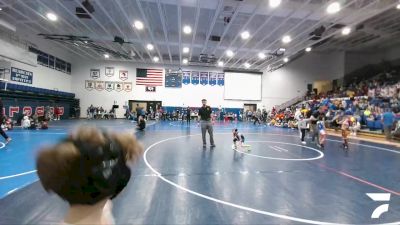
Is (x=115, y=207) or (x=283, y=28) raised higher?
(x=283, y=28)

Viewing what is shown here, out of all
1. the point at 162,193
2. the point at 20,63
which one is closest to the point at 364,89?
the point at 162,193

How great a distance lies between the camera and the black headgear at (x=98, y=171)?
81cm

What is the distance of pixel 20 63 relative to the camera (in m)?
19.3

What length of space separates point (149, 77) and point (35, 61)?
12.3 metres

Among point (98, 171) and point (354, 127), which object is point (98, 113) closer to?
point (354, 127)

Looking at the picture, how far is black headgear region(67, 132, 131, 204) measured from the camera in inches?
32.0

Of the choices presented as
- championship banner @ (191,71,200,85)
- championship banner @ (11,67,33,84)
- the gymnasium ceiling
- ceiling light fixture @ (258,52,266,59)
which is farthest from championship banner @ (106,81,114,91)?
ceiling light fixture @ (258,52,266,59)

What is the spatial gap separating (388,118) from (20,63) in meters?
23.7

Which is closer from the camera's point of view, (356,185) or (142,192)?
(142,192)

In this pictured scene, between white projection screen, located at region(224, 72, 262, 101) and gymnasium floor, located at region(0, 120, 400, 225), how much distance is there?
2358 centimetres

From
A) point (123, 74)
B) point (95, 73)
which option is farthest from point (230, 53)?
point (95, 73)

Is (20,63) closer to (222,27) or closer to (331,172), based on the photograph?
(222,27)

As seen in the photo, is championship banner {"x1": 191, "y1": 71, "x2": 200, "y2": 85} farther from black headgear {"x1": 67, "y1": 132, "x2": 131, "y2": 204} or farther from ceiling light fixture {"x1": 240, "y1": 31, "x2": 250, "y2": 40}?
black headgear {"x1": 67, "y1": 132, "x2": 131, "y2": 204}

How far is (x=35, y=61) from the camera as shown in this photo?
67.4ft
